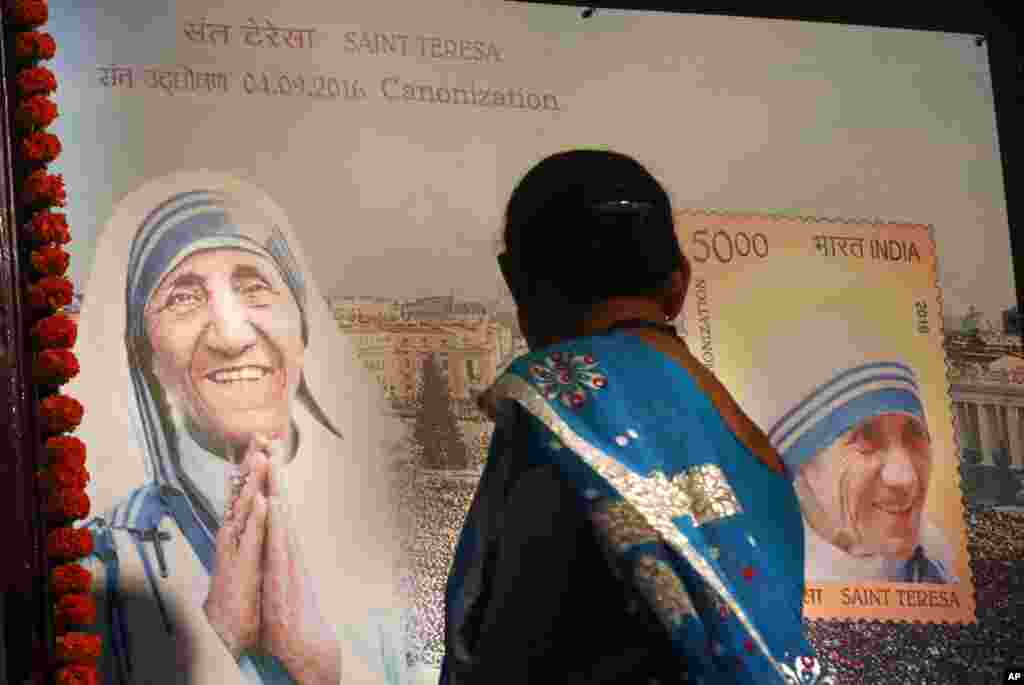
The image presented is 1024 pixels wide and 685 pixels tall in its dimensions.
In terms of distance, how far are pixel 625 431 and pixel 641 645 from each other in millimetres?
219

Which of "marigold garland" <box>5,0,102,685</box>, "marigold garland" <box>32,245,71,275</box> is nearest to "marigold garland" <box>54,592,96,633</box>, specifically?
"marigold garland" <box>5,0,102,685</box>

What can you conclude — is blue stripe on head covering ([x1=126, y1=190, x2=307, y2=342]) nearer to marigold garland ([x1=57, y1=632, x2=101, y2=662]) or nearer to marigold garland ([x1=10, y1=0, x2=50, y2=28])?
marigold garland ([x1=10, y1=0, x2=50, y2=28])

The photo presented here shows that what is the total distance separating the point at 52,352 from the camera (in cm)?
249

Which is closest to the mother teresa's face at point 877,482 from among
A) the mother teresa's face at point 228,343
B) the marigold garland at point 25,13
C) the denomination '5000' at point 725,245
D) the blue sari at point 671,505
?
the denomination '5000' at point 725,245

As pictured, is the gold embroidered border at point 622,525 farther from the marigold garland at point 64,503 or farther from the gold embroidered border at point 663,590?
the marigold garland at point 64,503

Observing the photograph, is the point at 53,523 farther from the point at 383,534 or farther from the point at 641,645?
the point at 641,645

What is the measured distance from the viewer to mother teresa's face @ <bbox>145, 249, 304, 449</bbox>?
2.92 m

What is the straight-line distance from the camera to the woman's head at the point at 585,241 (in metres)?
1.92

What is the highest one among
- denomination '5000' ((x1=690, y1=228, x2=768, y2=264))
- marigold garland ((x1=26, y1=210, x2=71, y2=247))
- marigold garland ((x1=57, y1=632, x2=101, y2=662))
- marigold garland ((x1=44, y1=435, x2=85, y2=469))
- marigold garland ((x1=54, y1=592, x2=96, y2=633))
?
denomination '5000' ((x1=690, y1=228, x2=768, y2=264))

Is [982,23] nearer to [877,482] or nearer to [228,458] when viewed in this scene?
[877,482]

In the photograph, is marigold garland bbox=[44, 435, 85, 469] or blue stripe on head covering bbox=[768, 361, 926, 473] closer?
marigold garland bbox=[44, 435, 85, 469]

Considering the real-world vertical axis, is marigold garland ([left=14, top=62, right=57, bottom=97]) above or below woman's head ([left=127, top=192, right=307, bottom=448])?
above

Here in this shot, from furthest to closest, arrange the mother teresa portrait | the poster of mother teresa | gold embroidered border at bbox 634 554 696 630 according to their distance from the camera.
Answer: the mother teresa portrait, the poster of mother teresa, gold embroidered border at bbox 634 554 696 630

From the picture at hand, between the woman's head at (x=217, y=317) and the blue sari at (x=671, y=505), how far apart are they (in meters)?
1.13
